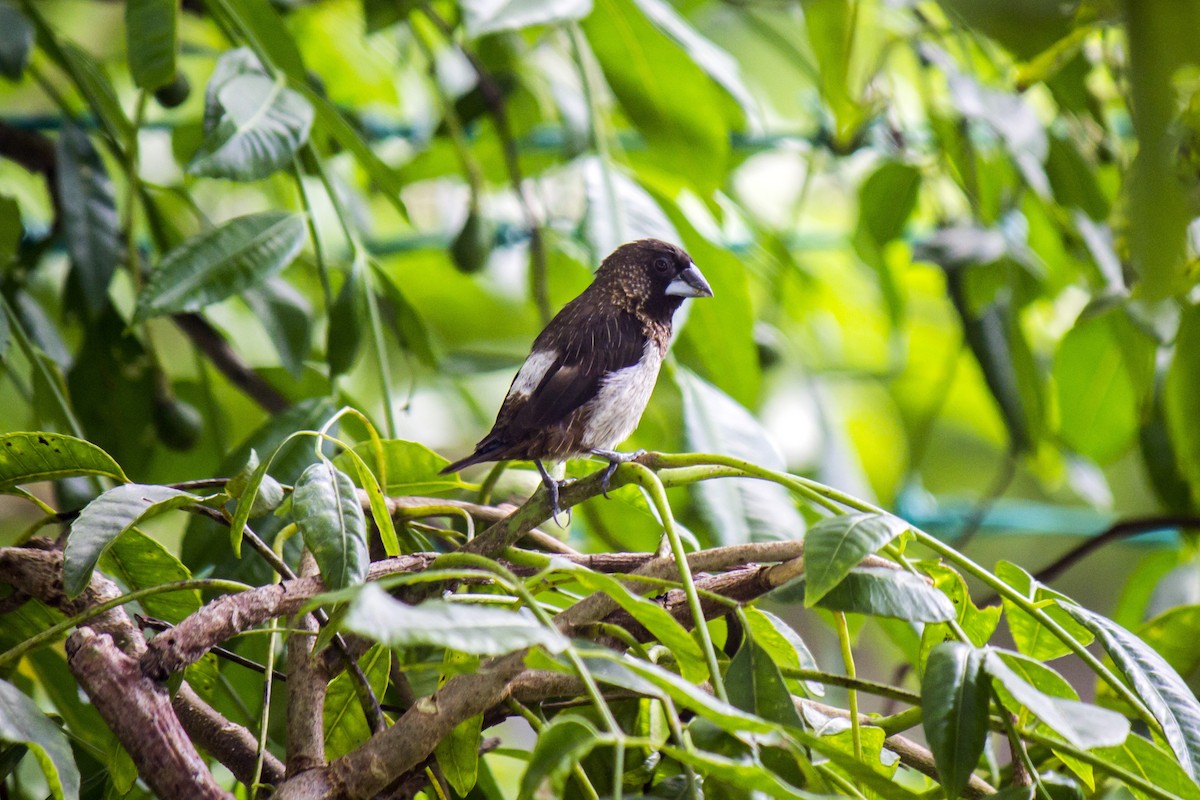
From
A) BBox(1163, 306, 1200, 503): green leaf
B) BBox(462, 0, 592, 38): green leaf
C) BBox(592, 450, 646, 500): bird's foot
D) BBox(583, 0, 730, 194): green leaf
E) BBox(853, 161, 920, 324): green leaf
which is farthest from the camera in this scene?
BBox(853, 161, 920, 324): green leaf

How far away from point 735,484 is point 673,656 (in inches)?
17.8

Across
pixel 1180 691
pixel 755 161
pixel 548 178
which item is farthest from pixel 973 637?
pixel 755 161

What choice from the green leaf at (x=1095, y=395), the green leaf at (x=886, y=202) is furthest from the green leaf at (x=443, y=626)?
the green leaf at (x=886, y=202)

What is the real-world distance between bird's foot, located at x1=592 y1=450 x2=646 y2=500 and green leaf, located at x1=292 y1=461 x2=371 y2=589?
0.17m

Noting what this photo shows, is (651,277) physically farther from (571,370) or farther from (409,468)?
(409,468)

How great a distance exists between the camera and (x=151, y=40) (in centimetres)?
107

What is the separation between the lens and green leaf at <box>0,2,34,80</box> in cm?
116

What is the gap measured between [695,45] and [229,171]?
0.65m

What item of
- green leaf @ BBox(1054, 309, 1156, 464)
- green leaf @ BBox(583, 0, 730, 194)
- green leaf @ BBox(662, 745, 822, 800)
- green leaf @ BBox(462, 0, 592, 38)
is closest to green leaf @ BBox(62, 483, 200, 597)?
green leaf @ BBox(662, 745, 822, 800)

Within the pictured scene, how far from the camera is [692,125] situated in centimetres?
143

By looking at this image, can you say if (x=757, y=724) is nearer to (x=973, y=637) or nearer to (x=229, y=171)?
(x=973, y=637)

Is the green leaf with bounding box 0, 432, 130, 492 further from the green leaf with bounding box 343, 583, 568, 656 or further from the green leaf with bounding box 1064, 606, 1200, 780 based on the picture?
the green leaf with bounding box 1064, 606, 1200, 780

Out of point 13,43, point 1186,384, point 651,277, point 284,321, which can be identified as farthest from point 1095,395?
point 13,43

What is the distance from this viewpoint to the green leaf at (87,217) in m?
1.23
